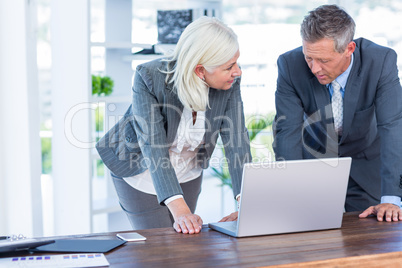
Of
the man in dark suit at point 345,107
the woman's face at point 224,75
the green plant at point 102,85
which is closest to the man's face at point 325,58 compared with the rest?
the man in dark suit at point 345,107

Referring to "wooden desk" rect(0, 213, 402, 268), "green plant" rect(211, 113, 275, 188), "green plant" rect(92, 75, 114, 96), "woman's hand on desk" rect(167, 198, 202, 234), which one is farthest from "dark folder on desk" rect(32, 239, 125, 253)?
"green plant" rect(211, 113, 275, 188)

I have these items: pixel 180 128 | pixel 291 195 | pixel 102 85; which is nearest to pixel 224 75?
pixel 180 128

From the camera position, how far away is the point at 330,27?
7.05 ft

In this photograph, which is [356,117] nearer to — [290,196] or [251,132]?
[290,196]

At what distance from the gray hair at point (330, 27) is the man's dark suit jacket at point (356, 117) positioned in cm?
25

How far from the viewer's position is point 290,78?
8.06ft

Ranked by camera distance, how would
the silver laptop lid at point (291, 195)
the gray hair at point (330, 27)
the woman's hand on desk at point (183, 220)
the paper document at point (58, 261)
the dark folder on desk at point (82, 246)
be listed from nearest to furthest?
→ 1. the paper document at point (58, 261)
2. the dark folder on desk at point (82, 246)
3. the silver laptop lid at point (291, 195)
4. the woman's hand on desk at point (183, 220)
5. the gray hair at point (330, 27)

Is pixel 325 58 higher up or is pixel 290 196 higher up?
pixel 325 58

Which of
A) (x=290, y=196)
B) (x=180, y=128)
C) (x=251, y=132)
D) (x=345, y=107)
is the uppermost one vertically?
(x=345, y=107)

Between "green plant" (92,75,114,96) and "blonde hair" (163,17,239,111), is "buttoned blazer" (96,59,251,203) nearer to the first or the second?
"blonde hair" (163,17,239,111)

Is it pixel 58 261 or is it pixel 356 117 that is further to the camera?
pixel 356 117

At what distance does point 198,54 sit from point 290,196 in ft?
2.21

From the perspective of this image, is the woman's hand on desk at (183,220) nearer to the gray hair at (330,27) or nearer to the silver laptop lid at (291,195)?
the silver laptop lid at (291,195)

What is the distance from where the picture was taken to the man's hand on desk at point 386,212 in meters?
2.13
